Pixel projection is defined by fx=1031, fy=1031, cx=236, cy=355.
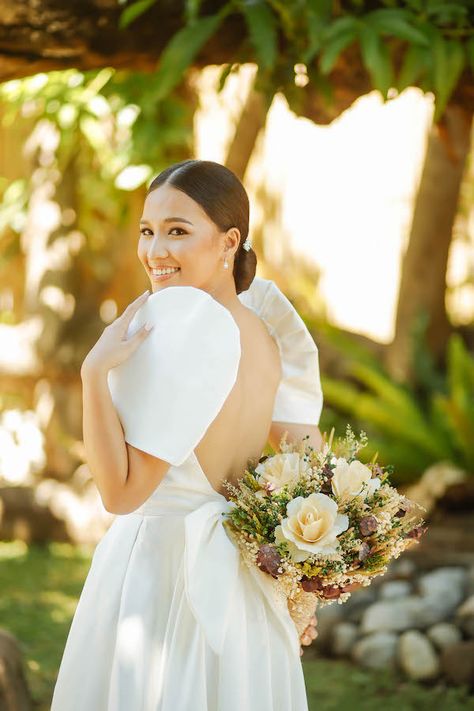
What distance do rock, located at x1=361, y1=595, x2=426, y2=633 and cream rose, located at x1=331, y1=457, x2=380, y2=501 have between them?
281 cm

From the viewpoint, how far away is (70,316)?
718cm

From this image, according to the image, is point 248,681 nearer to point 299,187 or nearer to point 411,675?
point 411,675

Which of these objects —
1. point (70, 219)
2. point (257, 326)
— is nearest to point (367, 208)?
point (70, 219)

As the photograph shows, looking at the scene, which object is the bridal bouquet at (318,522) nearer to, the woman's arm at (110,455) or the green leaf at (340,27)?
the woman's arm at (110,455)

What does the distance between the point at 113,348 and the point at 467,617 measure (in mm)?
3132

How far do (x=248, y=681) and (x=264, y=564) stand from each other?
26 centimetres

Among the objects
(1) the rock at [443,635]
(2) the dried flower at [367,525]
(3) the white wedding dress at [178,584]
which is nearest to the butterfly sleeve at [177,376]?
(3) the white wedding dress at [178,584]

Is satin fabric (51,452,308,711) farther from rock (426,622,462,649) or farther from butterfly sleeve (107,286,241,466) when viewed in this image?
rock (426,622,462,649)

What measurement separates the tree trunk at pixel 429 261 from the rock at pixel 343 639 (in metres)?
2.25

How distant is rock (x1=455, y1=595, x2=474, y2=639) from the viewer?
450 centimetres

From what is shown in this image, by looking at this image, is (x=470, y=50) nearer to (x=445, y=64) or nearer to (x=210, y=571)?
(x=445, y=64)

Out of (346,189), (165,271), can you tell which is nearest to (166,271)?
(165,271)

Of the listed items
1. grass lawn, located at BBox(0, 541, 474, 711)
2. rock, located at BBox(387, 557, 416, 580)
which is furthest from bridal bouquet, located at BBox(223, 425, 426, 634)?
rock, located at BBox(387, 557, 416, 580)

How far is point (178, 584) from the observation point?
207 cm
